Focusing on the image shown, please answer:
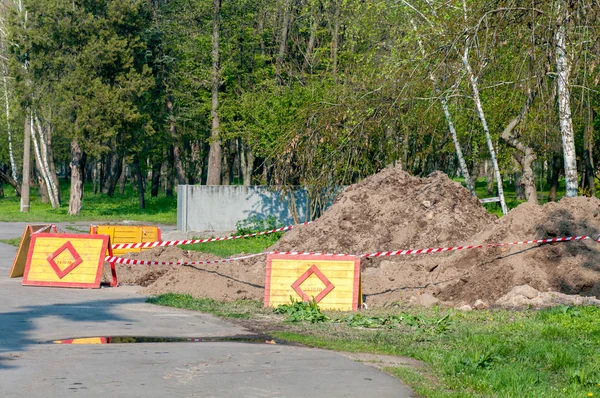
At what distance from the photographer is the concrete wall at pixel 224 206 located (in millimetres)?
33438

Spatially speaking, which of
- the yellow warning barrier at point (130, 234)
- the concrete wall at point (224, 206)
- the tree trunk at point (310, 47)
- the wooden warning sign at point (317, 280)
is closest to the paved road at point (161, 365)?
the wooden warning sign at point (317, 280)

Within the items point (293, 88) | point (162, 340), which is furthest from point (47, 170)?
point (162, 340)

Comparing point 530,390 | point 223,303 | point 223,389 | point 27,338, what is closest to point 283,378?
point 223,389

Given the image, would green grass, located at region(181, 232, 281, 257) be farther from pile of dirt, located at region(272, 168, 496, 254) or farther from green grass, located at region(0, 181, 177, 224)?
green grass, located at region(0, 181, 177, 224)

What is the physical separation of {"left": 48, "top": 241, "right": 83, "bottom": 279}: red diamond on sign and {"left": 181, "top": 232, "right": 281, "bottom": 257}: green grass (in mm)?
7076

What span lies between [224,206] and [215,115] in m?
9.76

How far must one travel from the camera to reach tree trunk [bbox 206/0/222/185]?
41.3 meters

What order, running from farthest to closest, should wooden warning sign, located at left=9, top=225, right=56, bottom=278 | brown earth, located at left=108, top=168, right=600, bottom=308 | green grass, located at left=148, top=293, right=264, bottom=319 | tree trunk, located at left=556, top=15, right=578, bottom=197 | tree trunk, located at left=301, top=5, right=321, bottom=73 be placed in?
tree trunk, located at left=301, top=5, right=321, bottom=73
wooden warning sign, located at left=9, top=225, right=56, bottom=278
tree trunk, located at left=556, top=15, right=578, bottom=197
brown earth, located at left=108, top=168, right=600, bottom=308
green grass, located at left=148, top=293, right=264, bottom=319

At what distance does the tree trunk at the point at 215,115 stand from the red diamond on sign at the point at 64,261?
23.3m

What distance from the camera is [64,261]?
1755 cm

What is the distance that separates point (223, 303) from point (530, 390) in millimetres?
7851

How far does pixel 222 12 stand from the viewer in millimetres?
44500

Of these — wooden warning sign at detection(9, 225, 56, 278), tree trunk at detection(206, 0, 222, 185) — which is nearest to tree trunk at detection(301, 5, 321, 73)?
tree trunk at detection(206, 0, 222, 185)

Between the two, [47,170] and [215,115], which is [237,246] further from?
[47,170]
